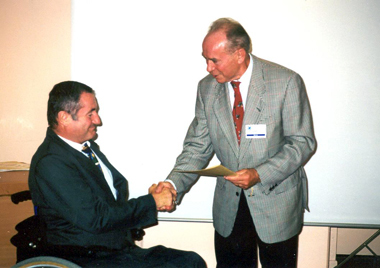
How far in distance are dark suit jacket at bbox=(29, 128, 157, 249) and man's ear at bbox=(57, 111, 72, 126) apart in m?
0.08

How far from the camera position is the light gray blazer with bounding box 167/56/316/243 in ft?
6.69

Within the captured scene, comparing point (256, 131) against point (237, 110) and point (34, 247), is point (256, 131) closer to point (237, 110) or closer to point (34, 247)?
point (237, 110)

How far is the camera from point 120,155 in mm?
2879

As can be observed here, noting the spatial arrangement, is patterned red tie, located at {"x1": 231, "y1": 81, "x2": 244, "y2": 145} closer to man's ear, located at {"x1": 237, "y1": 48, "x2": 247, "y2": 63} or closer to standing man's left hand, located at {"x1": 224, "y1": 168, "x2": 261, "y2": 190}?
man's ear, located at {"x1": 237, "y1": 48, "x2": 247, "y2": 63}

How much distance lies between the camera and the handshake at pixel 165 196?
2.16 metres

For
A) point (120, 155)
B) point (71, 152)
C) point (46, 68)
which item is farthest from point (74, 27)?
point (71, 152)

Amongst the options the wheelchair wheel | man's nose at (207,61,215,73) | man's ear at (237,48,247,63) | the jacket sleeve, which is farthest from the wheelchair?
man's ear at (237,48,247,63)

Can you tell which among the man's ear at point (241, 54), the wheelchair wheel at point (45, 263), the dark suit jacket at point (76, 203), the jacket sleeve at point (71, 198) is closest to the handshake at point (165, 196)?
the dark suit jacket at point (76, 203)

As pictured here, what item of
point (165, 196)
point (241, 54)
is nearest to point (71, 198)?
point (165, 196)

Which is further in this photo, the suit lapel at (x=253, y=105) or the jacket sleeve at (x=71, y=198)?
the suit lapel at (x=253, y=105)

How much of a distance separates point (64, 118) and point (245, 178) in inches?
43.6

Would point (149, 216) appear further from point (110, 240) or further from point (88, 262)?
point (88, 262)

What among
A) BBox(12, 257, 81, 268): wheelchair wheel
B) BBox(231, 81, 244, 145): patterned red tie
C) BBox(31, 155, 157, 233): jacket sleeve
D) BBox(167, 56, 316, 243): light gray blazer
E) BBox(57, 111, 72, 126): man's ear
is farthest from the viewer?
BBox(231, 81, 244, 145): patterned red tie

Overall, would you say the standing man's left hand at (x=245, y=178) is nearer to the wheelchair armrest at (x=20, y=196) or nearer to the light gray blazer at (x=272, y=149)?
the light gray blazer at (x=272, y=149)
